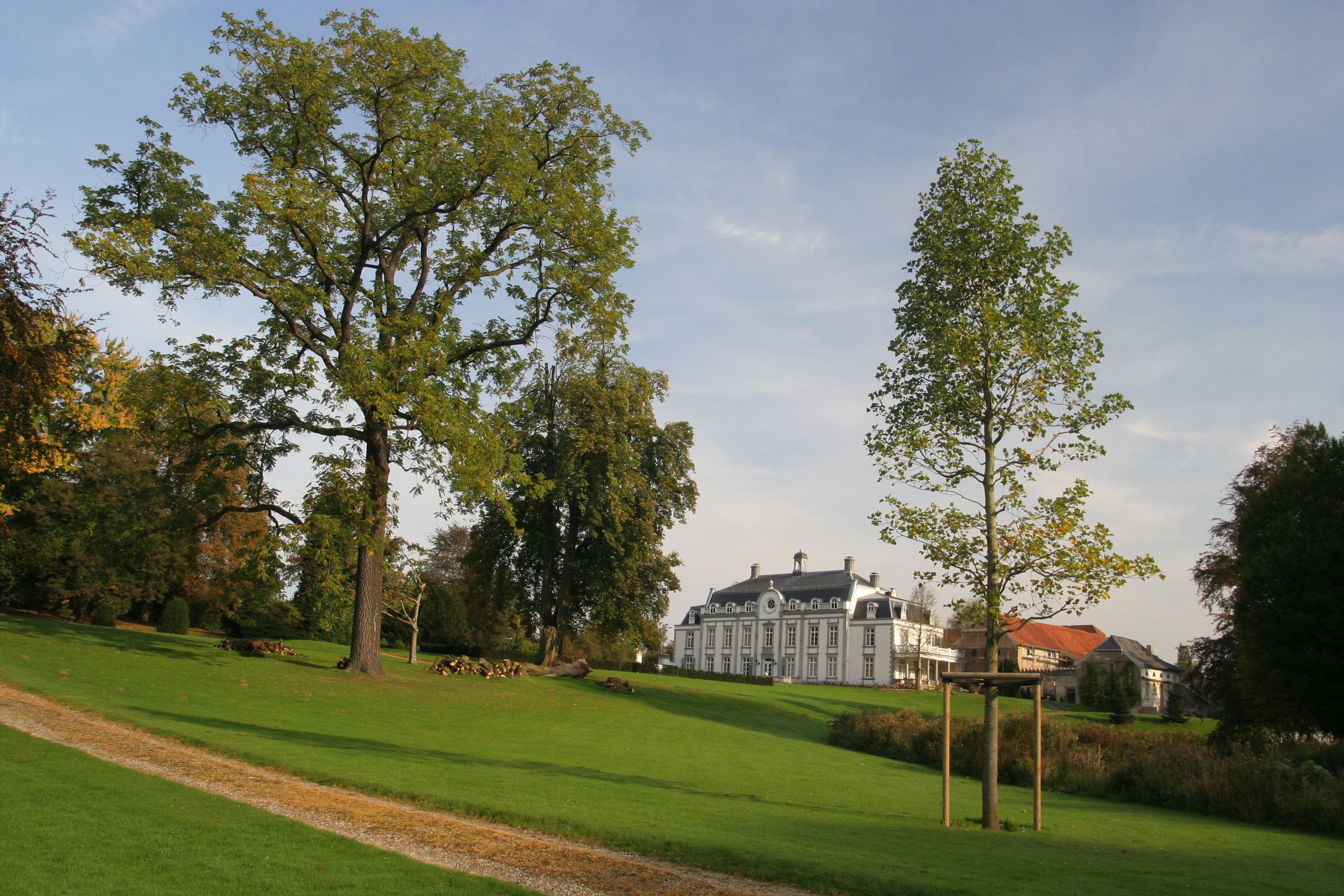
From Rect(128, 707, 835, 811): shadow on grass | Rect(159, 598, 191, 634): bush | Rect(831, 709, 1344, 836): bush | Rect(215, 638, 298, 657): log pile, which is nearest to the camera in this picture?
Rect(128, 707, 835, 811): shadow on grass

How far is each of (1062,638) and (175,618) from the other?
293 ft

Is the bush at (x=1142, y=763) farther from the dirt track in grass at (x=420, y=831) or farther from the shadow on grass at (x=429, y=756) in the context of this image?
→ the dirt track in grass at (x=420, y=831)

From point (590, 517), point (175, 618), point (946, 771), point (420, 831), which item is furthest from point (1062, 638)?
point (420, 831)

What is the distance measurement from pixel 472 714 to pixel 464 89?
705 inches

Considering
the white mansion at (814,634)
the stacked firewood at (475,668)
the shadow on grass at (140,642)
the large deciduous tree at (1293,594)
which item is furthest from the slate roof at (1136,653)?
the shadow on grass at (140,642)

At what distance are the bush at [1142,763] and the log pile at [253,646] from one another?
63.2 ft

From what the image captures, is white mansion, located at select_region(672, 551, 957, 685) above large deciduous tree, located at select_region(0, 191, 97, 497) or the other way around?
the other way around

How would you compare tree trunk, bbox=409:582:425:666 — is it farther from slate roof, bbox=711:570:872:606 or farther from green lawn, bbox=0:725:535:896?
slate roof, bbox=711:570:872:606

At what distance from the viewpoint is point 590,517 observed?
37.8 meters

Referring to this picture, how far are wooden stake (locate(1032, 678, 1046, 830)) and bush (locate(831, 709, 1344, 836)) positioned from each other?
Answer: 612 cm

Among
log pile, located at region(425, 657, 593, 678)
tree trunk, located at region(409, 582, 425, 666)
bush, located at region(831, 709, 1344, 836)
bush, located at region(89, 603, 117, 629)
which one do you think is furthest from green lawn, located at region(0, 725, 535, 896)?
bush, located at region(89, 603, 117, 629)

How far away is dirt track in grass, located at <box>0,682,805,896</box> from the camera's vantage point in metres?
8.09

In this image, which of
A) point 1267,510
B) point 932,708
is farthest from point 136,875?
point 932,708

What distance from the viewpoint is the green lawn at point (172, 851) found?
269 inches
